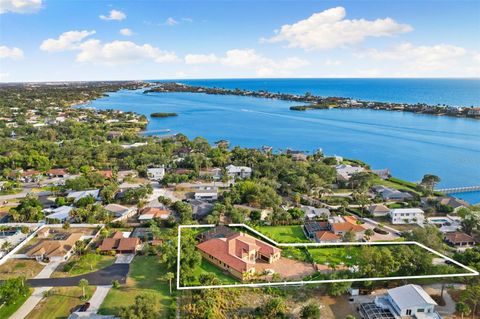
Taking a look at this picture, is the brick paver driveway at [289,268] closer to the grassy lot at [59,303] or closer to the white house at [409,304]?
the white house at [409,304]

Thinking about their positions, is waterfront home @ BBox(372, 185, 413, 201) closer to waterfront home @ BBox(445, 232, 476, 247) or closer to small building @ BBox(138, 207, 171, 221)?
waterfront home @ BBox(445, 232, 476, 247)

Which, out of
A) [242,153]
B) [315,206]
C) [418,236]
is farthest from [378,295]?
[242,153]

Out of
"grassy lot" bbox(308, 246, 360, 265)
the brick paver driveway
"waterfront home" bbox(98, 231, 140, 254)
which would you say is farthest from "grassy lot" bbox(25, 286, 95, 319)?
"grassy lot" bbox(308, 246, 360, 265)

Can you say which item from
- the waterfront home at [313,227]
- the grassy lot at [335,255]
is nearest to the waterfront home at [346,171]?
the waterfront home at [313,227]

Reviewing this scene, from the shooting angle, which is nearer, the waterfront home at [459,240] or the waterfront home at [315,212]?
the waterfront home at [459,240]

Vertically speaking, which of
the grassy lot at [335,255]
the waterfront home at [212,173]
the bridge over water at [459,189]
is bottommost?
the grassy lot at [335,255]

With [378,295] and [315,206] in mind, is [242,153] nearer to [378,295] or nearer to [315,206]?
[315,206]
